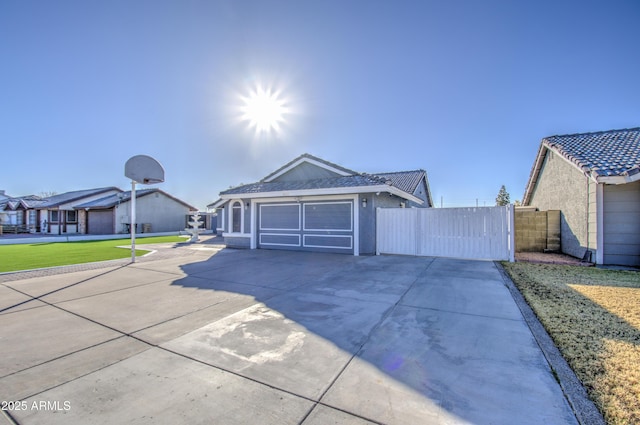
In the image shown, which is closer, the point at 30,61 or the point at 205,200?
the point at 30,61

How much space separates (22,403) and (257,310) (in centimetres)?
280

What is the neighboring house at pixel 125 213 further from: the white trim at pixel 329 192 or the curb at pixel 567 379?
the curb at pixel 567 379

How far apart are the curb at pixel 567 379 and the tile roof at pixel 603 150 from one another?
7.39 meters

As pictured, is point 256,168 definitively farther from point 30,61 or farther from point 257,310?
point 257,310

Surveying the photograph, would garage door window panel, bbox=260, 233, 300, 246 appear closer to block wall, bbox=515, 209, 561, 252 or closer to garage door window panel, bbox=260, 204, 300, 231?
garage door window panel, bbox=260, 204, 300, 231

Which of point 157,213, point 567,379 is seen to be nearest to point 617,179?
point 567,379

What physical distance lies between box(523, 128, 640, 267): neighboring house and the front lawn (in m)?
1.42

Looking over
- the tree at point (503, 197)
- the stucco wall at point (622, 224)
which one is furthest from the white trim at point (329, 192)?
the tree at point (503, 197)

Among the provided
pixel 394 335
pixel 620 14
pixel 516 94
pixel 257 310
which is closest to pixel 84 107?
pixel 257 310

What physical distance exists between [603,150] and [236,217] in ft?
Answer: 53.6

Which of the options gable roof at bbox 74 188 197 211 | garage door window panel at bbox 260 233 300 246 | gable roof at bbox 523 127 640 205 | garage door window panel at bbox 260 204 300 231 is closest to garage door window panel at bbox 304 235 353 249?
garage door window panel at bbox 260 233 300 246

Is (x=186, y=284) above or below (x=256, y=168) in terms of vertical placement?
below

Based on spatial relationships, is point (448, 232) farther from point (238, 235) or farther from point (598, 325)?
point (238, 235)

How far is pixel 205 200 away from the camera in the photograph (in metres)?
40.9
